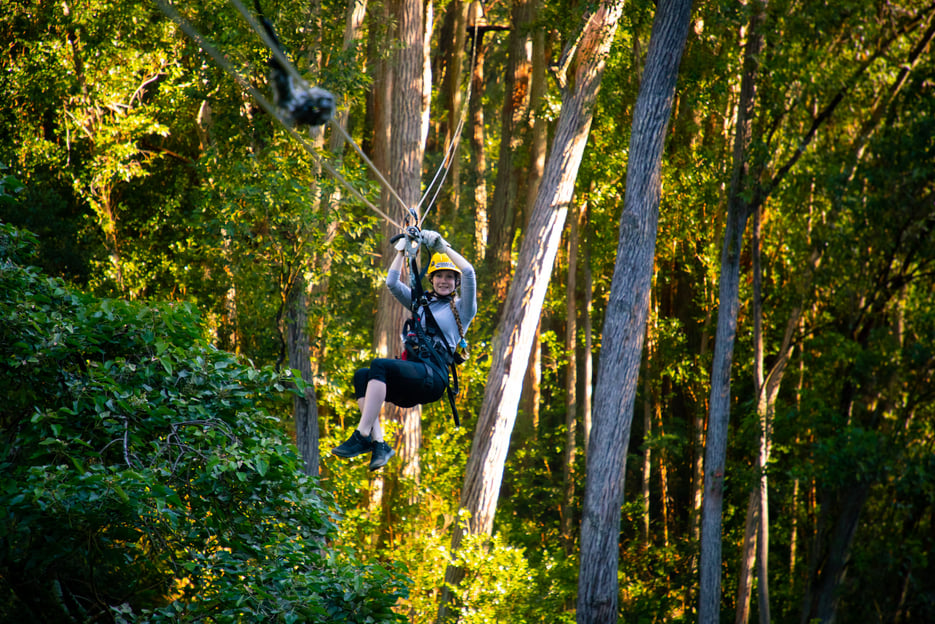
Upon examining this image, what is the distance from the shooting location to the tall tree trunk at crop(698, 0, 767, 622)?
413 inches

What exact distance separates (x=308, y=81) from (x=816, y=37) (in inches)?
224

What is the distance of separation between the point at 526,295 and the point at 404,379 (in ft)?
16.2

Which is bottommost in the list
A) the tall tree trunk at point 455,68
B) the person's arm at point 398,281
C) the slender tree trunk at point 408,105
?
the person's arm at point 398,281

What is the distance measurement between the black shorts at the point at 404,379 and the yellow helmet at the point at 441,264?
27.5 inches

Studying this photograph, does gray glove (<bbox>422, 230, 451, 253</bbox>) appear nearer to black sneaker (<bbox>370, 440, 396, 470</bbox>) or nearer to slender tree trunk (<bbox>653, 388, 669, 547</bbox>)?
black sneaker (<bbox>370, 440, 396, 470</bbox>)

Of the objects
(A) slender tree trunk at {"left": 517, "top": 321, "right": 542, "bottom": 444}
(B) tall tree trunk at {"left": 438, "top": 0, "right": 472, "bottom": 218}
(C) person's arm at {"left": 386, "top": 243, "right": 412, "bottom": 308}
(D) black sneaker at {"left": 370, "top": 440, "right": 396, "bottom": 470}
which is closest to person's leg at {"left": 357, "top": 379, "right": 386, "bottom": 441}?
(D) black sneaker at {"left": 370, "top": 440, "right": 396, "bottom": 470}

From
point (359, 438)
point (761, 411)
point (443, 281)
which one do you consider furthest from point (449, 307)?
point (761, 411)

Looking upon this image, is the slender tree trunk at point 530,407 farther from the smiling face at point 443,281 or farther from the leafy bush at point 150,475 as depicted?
the leafy bush at point 150,475

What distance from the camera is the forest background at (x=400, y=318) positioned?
189 inches

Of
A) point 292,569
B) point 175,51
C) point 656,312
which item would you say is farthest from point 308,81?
point 656,312

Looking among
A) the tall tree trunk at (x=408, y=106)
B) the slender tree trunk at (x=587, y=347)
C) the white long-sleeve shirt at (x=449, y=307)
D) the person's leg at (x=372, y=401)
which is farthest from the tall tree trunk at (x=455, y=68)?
the person's leg at (x=372, y=401)

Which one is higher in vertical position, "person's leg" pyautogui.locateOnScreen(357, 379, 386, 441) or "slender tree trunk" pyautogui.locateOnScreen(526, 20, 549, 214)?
"slender tree trunk" pyautogui.locateOnScreen(526, 20, 549, 214)

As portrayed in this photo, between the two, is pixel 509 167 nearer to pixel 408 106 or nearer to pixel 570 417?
pixel 570 417

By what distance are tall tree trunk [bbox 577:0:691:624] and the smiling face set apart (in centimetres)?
365
